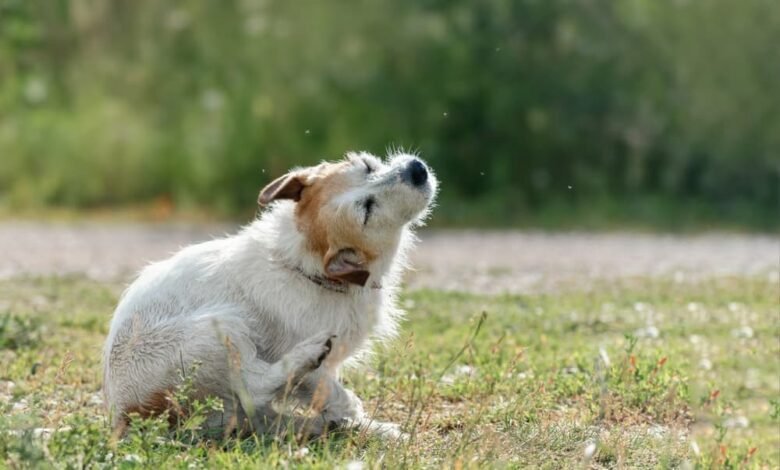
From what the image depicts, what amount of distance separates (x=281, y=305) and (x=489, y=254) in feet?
29.8

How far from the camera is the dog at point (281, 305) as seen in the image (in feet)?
20.7

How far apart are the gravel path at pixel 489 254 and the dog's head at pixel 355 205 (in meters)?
5.75

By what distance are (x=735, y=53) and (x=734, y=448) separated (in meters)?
13.7

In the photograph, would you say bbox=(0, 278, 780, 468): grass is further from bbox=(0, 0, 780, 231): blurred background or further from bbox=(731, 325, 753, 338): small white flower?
bbox=(0, 0, 780, 231): blurred background

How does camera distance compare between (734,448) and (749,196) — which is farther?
(749,196)

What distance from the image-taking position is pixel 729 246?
16078 millimetres

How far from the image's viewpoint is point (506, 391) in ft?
24.1

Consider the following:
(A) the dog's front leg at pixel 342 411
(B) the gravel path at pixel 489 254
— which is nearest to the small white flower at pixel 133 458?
(A) the dog's front leg at pixel 342 411

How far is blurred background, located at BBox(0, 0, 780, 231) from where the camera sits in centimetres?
1895

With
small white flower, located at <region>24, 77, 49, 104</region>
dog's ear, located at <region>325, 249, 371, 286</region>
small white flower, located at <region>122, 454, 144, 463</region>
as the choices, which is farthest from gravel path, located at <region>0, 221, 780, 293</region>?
small white flower, located at <region>122, 454, 144, 463</region>

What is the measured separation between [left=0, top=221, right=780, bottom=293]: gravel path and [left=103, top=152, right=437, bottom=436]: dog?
18.8 ft

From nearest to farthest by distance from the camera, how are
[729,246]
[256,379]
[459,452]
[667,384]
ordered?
[459,452] < [256,379] < [667,384] < [729,246]

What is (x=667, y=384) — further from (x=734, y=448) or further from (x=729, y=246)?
(x=729, y=246)

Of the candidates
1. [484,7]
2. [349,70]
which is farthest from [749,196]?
[349,70]
